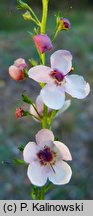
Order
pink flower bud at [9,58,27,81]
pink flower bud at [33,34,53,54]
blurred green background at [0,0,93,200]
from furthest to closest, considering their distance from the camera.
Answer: blurred green background at [0,0,93,200]
pink flower bud at [9,58,27,81]
pink flower bud at [33,34,53,54]

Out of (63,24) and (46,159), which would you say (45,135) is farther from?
(63,24)

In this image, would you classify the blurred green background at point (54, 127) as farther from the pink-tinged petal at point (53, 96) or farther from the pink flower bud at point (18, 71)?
the pink-tinged petal at point (53, 96)

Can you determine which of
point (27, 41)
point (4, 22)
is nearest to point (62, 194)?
point (27, 41)

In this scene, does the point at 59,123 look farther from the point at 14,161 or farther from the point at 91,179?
the point at 14,161

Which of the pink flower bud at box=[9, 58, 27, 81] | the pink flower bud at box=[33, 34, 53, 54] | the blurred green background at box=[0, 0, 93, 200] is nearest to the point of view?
the pink flower bud at box=[33, 34, 53, 54]

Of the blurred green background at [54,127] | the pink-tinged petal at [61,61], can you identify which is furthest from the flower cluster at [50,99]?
the blurred green background at [54,127]

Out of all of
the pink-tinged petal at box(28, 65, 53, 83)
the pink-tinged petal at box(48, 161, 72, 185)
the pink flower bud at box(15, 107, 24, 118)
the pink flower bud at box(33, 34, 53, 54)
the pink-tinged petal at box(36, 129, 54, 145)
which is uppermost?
the pink flower bud at box(33, 34, 53, 54)

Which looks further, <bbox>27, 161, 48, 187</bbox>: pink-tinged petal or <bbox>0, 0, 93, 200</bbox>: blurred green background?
<bbox>0, 0, 93, 200</bbox>: blurred green background

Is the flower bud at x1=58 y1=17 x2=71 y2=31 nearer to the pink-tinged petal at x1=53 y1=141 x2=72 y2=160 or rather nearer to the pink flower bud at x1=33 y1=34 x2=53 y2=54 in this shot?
the pink flower bud at x1=33 y1=34 x2=53 y2=54

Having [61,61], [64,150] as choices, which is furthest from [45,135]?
[61,61]

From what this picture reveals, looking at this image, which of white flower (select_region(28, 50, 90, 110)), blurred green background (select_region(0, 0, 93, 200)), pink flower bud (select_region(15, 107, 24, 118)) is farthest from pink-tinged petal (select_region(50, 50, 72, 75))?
blurred green background (select_region(0, 0, 93, 200))
